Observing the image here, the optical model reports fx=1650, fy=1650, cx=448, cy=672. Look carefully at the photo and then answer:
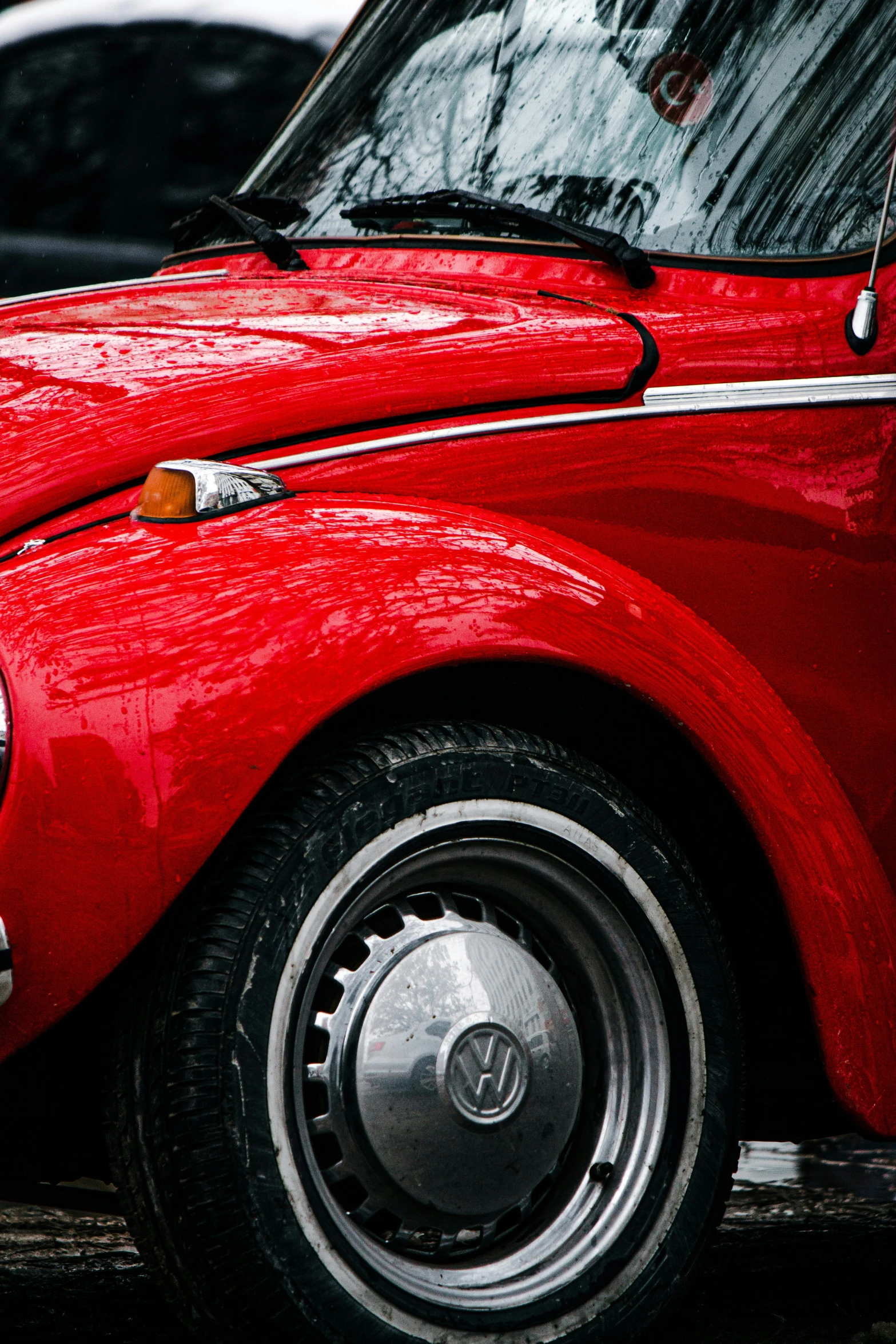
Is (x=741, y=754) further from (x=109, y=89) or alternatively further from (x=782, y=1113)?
(x=109, y=89)

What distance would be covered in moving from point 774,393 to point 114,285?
1202mm

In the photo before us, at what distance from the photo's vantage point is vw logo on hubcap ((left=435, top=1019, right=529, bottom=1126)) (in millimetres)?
2080

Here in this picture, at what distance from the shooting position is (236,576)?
197 cm

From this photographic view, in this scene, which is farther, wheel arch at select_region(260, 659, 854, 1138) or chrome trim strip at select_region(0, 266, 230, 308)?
chrome trim strip at select_region(0, 266, 230, 308)

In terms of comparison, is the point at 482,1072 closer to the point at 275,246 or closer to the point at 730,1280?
A: the point at 730,1280

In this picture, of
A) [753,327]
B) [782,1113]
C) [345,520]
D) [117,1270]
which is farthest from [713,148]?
[117,1270]

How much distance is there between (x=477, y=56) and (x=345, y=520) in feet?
4.17

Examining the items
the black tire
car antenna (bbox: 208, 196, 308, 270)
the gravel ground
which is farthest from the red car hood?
the gravel ground

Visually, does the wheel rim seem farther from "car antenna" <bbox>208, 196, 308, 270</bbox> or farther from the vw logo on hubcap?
"car antenna" <bbox>208, 196, 308, 270</bbox>

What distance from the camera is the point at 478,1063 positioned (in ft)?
6.91

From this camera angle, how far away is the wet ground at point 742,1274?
2.42m

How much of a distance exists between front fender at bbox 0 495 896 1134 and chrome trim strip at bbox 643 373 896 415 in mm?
311

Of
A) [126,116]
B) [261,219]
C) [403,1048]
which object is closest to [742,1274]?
[403,1048]

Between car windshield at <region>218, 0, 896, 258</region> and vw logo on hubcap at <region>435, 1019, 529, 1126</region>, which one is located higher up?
car windshield at <region>218, 0, 896, 258</region>
